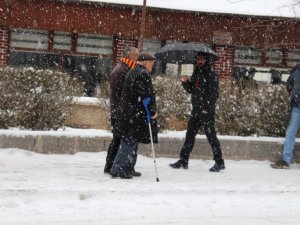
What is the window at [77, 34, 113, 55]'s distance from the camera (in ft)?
60.6

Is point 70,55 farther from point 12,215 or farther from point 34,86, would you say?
point 12,215

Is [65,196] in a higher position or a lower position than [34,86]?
lower

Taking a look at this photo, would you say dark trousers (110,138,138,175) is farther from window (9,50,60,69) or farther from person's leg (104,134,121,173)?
Result: window (9,50,60,69)

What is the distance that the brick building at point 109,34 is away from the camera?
58.6ft

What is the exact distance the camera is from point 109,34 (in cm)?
1827

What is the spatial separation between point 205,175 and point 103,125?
340cm

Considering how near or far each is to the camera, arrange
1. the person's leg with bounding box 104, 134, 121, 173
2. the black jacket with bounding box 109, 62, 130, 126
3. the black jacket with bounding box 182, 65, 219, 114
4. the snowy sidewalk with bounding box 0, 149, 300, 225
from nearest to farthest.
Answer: the snowy sidewalk with bounding box 0, 149, 300, 225 < the black jacket with bounding box 109, 62, 130, 126 < the person's leg with bounding box 104, 134, 121, 173 < the black jacket with bounding box 182, 65, 219, 114

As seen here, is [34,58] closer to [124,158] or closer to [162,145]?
[162,145]

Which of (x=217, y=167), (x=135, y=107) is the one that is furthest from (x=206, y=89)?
(x=135, y=107)

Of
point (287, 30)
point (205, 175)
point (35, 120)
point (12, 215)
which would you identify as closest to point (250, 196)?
point (205, 175)

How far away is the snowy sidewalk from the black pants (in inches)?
12.1

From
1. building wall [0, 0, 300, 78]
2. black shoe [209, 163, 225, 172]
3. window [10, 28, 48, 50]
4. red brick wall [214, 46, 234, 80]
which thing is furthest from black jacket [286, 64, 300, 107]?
window [10, 28, 48, 50]

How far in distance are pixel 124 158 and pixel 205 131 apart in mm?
Result: 1611

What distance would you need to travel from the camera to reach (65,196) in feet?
22.1
